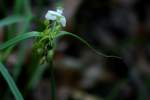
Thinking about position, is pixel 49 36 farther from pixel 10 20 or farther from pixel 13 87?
pixel 10 20

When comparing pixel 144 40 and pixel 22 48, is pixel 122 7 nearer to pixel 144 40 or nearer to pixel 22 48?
pixel 144 40

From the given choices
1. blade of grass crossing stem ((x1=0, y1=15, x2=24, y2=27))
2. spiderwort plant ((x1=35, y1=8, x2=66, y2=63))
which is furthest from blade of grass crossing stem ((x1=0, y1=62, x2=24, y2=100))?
blade of grass crossing stem ((x1=0, y1=15, x2=24, y2=27))

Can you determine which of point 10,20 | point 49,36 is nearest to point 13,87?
point 49,36

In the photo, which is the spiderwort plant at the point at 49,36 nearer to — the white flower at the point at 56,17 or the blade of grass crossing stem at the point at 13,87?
the white flower at the point at 56,17

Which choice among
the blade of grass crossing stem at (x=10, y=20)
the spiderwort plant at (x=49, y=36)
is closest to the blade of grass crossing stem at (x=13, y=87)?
the spiderwort plant at (x=49, y=36)

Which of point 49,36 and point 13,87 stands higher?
point 49,36

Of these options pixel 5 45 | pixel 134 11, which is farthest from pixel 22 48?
pixel 134 11

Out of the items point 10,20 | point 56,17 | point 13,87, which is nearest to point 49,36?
point 56,17

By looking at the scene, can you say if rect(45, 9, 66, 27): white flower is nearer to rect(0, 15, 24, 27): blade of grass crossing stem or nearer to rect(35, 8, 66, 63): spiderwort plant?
rect(35, 8, 66, 63): spiderwort plant

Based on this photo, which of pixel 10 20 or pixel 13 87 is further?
pixel 10 20

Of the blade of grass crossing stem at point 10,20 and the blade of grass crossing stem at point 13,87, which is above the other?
the blade of grass crossing stem at point 10,20

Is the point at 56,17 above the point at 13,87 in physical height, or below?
above
